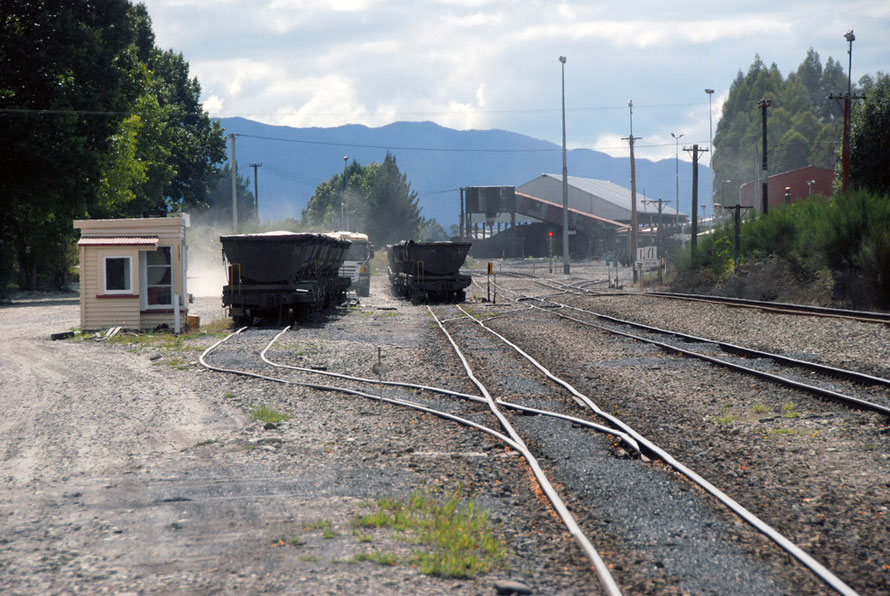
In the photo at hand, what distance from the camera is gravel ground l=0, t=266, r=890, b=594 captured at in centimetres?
492

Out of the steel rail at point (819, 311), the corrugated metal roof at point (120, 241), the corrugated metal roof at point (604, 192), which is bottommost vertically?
the steel rail at point (819, 311)

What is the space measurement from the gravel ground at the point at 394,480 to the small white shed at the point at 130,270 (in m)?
7.39

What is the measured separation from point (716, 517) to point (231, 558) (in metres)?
3.31

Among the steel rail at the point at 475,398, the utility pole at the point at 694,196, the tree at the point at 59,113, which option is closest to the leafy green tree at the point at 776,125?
the utility pole at the point at 694,196

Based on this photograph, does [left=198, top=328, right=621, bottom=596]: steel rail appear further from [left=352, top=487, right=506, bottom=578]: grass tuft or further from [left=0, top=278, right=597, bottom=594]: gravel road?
[left=352, top=487, right=506, bottom=578]: grass tuft

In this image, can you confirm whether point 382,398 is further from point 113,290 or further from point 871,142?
point 871,142

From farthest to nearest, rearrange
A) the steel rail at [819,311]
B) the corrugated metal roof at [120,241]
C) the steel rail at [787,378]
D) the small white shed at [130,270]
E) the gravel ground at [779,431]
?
the small white shed at [130,270], the corrugated metal roof at [120,241], the steel rail at [819,311], the steel rail at [787,378], the gravel ground at [779,431]

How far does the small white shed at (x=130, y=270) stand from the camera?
21469 mm

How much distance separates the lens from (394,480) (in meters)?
7.12

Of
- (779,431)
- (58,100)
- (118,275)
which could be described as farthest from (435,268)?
(779,431)

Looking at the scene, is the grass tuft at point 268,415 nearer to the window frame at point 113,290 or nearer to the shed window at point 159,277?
the window frame at point 113,290

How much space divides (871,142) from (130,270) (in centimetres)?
3197

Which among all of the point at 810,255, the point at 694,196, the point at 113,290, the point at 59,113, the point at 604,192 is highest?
the point at 604,192

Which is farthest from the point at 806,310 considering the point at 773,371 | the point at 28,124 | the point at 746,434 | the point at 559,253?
the point at 559,253
